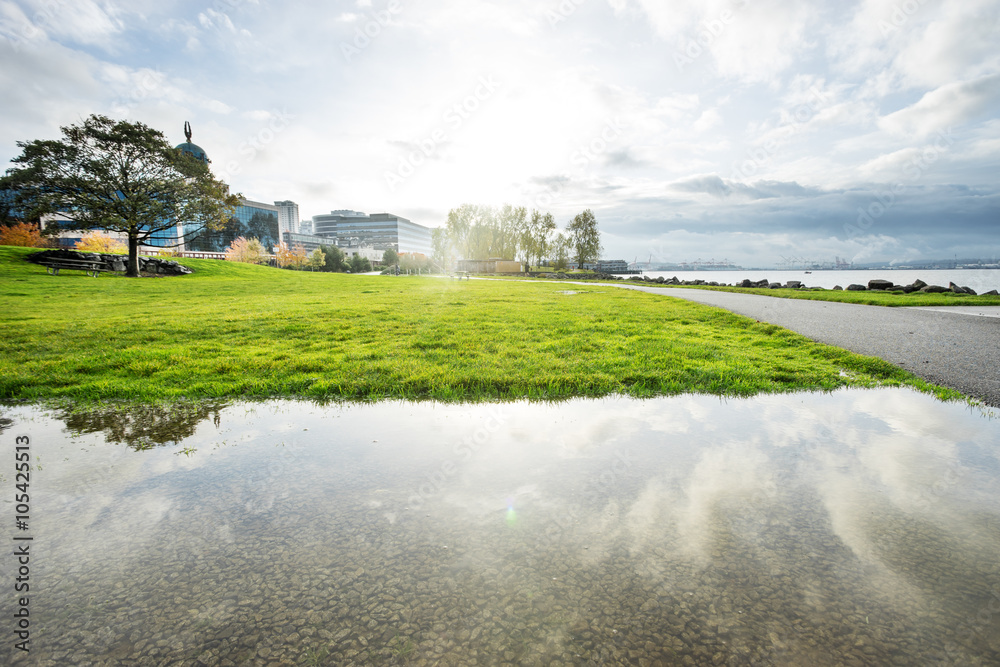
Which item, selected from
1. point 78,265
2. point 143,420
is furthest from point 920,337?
point 78,265

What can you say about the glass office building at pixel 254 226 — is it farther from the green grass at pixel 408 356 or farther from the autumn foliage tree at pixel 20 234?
the green grass at pixel 408 356

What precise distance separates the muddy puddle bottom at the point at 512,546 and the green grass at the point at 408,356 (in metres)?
1.69

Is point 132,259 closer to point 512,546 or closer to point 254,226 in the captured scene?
point 512,546

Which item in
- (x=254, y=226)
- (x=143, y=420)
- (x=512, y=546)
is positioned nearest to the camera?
(x=512, y=546)

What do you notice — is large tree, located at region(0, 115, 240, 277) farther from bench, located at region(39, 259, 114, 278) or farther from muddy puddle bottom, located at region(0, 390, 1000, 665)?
muddy puddle bottom, located at region(0, 390, 1000, 665)

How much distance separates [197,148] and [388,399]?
123 meters

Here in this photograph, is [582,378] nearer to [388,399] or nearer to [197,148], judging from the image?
[388,399]

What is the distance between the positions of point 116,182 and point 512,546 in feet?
142

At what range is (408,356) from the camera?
8.28 meters

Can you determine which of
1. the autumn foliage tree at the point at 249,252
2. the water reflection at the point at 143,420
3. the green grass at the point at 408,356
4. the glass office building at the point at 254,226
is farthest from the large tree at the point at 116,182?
the glass office building at the point at 254,226

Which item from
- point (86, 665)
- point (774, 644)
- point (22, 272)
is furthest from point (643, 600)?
point (22, 272)

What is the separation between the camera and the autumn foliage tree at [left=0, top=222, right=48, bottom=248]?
204 ft

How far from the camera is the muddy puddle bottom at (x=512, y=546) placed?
2.03 meters

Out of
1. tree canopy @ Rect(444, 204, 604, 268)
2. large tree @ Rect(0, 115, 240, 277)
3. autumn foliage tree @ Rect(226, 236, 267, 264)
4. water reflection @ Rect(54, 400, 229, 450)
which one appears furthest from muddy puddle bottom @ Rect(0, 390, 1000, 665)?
autumn foliage tree @ Rect(226, 236, 267, 264)
